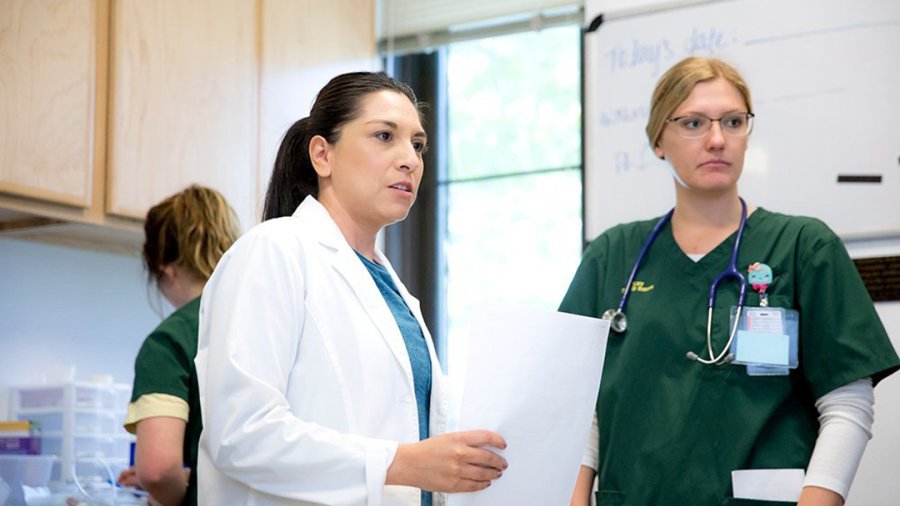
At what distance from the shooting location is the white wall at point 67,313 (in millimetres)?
2711

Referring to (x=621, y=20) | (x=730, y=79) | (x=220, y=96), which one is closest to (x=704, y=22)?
(x=621, y=20)

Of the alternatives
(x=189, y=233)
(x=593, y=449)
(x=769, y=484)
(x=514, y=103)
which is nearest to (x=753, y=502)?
(x=769, y=484)

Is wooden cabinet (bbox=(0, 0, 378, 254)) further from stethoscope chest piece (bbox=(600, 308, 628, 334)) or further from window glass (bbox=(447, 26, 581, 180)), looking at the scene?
stethoscope chest piece (bbox=(600, 308, 628, 334))

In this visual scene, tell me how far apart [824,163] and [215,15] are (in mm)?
1673

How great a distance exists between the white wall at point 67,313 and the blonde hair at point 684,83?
138 centimetres

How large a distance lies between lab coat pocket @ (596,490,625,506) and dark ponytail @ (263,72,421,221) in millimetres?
678

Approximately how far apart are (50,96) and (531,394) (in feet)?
5.23

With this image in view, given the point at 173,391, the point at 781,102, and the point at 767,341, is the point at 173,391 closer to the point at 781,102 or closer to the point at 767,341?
the point at 767,341

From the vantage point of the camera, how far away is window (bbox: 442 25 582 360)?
3.34 m

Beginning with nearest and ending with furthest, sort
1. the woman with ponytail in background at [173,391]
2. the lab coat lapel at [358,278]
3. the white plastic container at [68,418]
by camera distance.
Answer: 1. the lab coat lapel at [358,278]
2. the woman with ponytail in background at [173,391]
3. the white plastic container at [68,418]

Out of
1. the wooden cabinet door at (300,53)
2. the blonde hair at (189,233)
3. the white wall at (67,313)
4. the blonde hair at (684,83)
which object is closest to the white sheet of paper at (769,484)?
the blonde hair at (684,83)

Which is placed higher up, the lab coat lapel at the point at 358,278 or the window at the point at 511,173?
the window at the point at 511,173

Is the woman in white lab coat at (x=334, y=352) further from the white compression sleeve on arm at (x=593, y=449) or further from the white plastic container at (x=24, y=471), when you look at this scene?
the white plastic container at (x=24, y=471)

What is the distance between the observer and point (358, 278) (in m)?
1.42
